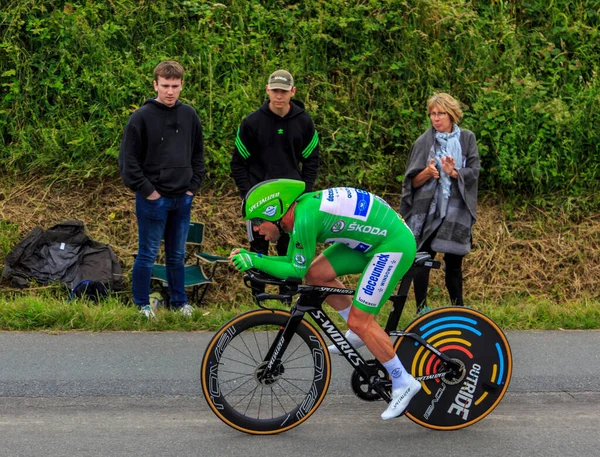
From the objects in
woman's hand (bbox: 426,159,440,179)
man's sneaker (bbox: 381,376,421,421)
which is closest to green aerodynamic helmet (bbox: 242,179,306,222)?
man's sneaker (bbox: 381,376,421,421)

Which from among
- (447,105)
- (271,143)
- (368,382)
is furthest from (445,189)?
(368,382)

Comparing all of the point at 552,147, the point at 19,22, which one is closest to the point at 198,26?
the point at 19,22

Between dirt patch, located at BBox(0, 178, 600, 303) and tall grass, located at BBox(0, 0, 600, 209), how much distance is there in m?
0.25

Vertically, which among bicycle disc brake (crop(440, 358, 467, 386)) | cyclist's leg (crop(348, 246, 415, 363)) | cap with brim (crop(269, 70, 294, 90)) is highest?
cap with brim (crop(269, 70, 294, 90))

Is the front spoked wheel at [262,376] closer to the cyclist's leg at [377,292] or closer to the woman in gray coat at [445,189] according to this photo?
the cyclist's leg at [377,292]

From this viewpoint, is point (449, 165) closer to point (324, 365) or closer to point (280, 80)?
point (280, 80)

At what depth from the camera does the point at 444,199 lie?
309 inches

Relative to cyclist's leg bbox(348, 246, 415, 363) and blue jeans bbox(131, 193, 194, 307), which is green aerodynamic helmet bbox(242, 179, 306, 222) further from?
blue jeans bbox(131, 193, 194, 307)

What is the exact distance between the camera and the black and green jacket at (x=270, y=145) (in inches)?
325

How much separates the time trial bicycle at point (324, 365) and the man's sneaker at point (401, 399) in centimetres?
10

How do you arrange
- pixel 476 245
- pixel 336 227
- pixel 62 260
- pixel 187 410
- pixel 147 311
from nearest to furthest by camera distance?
pixel 336 227
pixel 187 410
pixel 147 311
pixel 62 260
pixel 476 245

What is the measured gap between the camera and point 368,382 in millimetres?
5516

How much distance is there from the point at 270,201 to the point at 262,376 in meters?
1.14

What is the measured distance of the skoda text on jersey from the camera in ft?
17.6
